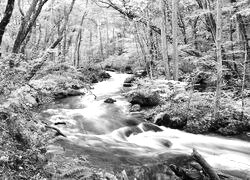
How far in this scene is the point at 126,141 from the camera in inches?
335

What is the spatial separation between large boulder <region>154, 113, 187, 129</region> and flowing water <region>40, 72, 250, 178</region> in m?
0.26

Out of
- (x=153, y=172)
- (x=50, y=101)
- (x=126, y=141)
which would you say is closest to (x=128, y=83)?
(x=126, y=141)

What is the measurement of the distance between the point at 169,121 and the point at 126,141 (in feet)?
7.16

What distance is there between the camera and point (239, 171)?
591cm

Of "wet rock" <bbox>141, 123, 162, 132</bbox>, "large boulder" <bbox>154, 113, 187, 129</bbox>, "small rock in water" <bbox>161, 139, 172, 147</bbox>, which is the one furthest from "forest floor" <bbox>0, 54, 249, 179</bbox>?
"small rock in water" <bbox>161, 139, 172, 147</bbox>

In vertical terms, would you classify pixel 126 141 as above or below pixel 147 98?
below

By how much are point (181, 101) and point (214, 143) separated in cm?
272

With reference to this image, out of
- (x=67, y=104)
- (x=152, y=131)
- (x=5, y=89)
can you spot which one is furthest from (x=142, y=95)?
(x=5, y=89)

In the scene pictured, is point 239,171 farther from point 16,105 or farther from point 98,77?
point 98,77

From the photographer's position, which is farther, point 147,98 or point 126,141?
point 147,98

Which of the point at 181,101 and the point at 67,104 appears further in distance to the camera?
the point at 67,104

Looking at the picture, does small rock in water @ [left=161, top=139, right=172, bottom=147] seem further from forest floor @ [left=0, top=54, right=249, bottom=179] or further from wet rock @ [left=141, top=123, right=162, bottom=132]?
forest floor @ [left=0, top=54, right=249, bottom=179]

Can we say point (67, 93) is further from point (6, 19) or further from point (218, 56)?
point (6, 19)

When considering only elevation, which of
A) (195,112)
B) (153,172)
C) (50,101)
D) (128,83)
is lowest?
(153,172)
